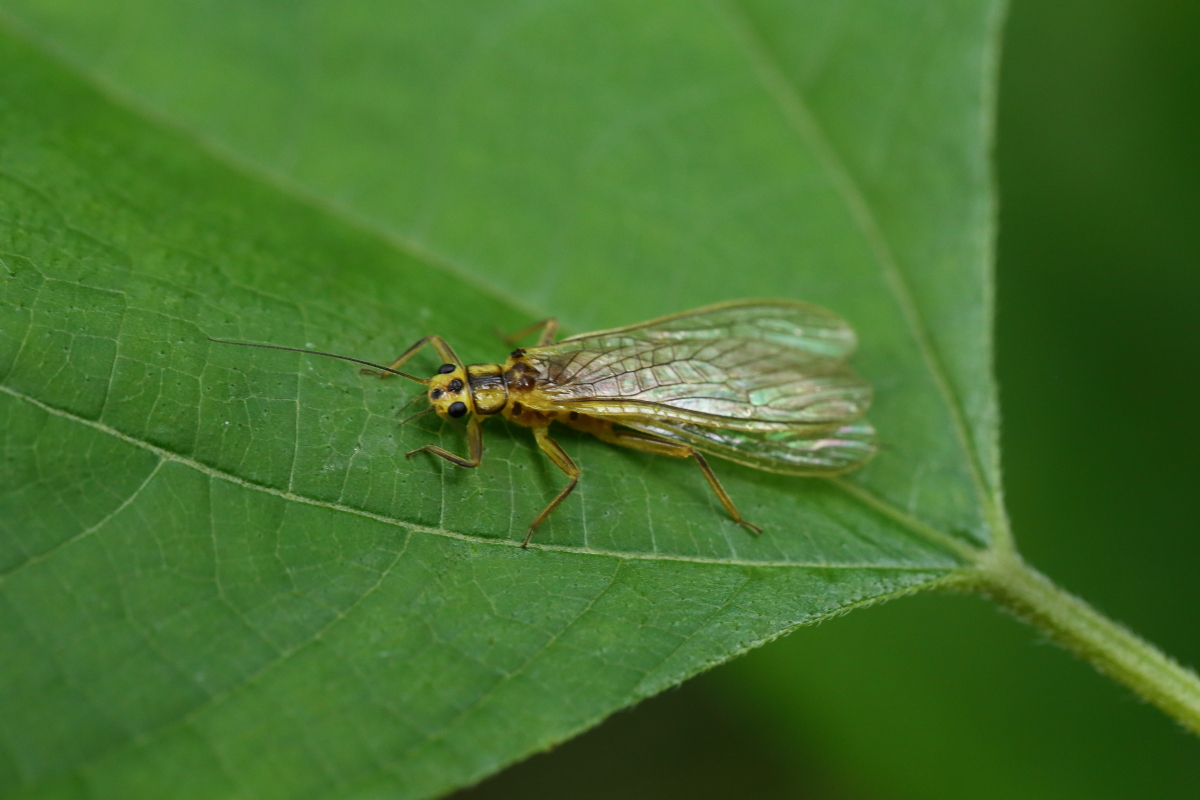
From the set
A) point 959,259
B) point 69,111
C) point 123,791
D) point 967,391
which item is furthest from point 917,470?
point 69,111

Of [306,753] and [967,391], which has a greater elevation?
[967,391]

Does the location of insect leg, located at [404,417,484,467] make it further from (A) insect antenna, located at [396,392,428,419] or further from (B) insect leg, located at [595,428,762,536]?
(B) insect leg, located at [595,428,762,536]

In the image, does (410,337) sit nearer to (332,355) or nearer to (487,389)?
(487,389)

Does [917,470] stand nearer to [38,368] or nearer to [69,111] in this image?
[38,368]

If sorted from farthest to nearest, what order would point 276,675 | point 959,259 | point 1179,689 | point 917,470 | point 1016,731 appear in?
point 1016,731 < point 959,259 < point 917,470 < point 1179,689 < point 276,675

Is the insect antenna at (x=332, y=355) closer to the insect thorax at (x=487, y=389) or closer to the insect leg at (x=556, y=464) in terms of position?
the insect thorax at (x=487, y=389)

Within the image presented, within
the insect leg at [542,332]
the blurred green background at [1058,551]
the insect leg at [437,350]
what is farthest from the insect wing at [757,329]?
the blurred green background at [1058,551]

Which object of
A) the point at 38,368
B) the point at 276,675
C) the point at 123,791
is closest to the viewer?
the point at 123,791
